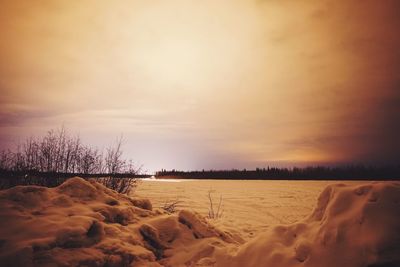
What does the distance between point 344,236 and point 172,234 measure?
2.77m

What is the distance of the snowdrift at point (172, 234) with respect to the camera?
2777 millimetres

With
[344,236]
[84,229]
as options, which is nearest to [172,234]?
[84,229]

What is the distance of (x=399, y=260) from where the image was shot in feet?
8.10

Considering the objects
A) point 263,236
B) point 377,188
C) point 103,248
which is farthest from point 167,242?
point 377,188

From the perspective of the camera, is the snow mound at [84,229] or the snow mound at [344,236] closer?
the snow mound at [344,236]

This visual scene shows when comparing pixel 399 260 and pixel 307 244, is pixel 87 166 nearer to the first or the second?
pixel 307 244

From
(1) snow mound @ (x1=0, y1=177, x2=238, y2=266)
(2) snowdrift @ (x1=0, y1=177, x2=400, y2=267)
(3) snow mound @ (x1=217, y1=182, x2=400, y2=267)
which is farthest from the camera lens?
(1) snow mound @ (x1=0, y1=177, x2=238, y2=266)

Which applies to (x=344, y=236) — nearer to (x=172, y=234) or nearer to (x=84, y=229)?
(x=172, y=234)

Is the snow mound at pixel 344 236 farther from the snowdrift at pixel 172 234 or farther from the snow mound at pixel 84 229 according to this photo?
the snow mound at pixel 84 229

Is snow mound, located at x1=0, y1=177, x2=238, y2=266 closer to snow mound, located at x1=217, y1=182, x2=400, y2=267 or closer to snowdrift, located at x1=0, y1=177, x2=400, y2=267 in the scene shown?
snowdrift, located at x1=0, y1=177, x2=400, y2=267

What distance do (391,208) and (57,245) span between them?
360 centimetres

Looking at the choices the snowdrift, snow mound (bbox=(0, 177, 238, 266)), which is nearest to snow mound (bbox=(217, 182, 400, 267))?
the snowdrift

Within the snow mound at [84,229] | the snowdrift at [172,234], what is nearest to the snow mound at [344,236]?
the snowdrift at [172,234]

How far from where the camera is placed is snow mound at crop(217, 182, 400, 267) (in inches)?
103
